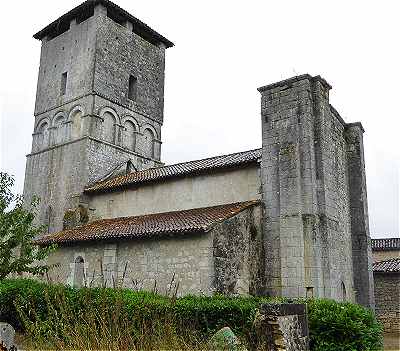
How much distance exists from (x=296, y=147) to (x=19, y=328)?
959 cm

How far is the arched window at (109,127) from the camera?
75.8ft

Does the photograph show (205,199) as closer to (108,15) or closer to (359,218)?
(359,218)

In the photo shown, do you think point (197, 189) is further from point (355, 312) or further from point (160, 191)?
point (355, 312)

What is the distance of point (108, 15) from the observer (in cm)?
2506

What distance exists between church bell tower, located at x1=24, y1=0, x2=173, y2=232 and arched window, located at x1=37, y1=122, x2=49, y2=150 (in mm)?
57

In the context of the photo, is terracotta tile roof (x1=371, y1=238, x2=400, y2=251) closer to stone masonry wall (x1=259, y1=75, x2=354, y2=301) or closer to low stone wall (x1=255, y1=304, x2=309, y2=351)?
stone masonry wall (x1=259, y1=75, x2=354, y2=301)

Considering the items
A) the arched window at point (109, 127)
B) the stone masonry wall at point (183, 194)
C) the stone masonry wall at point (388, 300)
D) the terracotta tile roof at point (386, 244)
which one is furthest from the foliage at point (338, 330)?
the terracotta tile roof at point (386, 244)

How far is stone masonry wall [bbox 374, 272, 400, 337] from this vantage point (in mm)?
21266

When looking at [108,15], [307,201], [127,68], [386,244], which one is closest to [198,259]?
[307,201]

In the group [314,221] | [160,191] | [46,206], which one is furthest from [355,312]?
[46,206]

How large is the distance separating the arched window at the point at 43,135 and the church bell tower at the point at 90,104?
6 centimetres

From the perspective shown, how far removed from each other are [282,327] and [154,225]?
9.06 meters

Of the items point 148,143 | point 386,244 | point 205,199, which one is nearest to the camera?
point 205,199

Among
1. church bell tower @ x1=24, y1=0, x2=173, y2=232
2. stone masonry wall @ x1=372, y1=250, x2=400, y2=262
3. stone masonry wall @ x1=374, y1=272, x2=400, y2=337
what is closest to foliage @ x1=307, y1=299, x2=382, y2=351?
church bell tower @ x1=24, y1=0, x2=173, y2=232
